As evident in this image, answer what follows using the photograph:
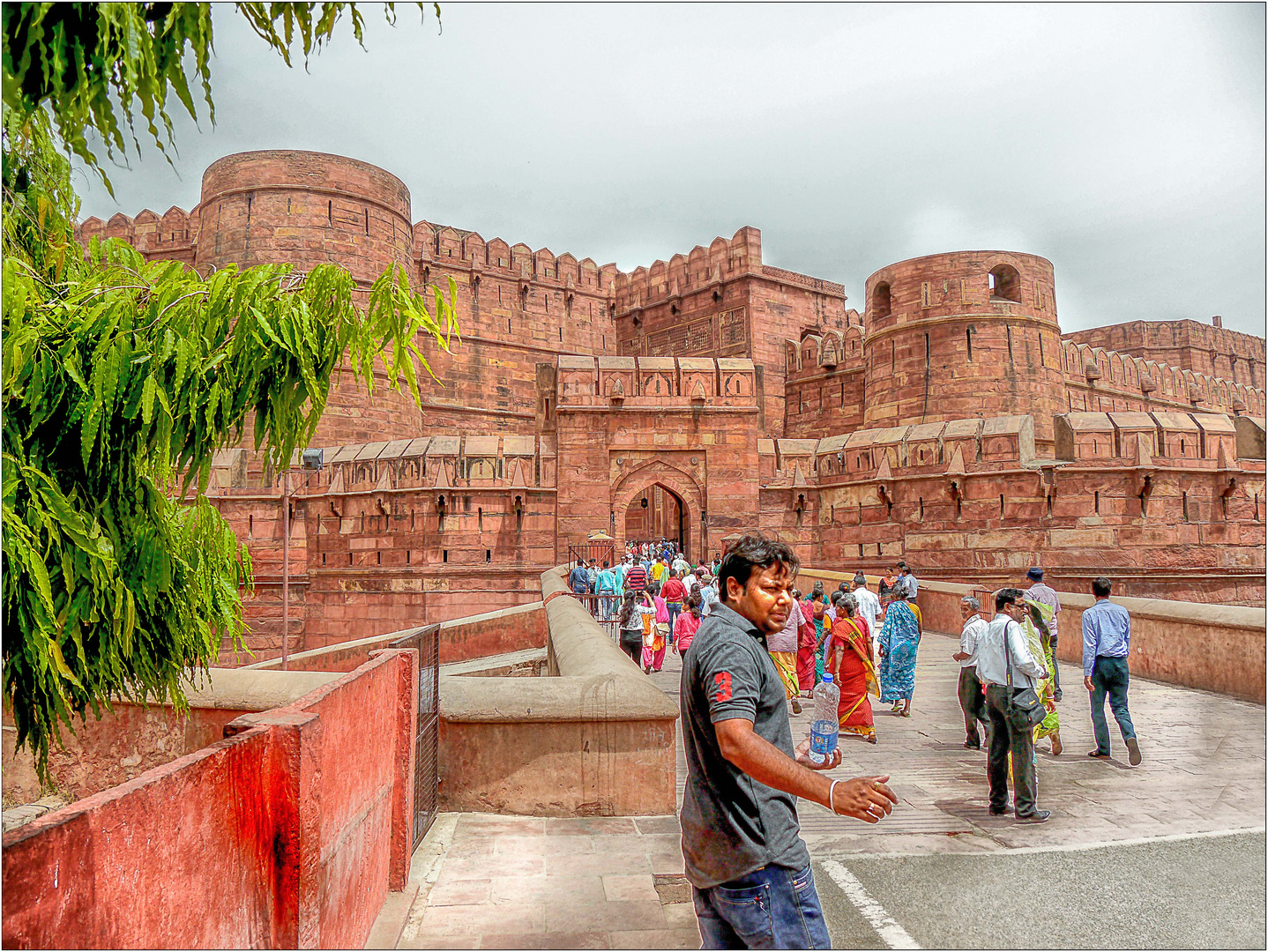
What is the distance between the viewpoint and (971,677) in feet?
18.7

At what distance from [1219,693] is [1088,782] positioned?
11.6 ft

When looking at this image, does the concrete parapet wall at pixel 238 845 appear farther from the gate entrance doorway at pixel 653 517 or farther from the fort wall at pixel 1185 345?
the fort wall at pixel 1185 345

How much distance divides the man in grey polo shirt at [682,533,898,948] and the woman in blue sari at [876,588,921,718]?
5.81m

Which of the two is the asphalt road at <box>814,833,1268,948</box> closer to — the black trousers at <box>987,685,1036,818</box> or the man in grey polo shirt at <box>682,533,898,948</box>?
the black trousers at <box>987,685,1036,818</box>

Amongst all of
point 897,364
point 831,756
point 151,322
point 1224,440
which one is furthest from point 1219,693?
point 897,364

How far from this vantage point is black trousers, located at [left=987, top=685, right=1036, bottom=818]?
177 inches

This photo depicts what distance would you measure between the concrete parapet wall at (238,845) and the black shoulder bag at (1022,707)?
10.9 ft

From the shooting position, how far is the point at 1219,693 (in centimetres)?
764

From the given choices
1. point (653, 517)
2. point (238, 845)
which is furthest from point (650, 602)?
point (653, 517)

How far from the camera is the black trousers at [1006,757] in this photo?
14.8 ft

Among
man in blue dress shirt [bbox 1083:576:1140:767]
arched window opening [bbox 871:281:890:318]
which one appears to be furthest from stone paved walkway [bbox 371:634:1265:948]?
arched window opening [bbox 871:281:890:318]

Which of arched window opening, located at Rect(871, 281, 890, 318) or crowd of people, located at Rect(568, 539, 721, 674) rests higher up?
arched window opening, located at Rect(871, 281, 890, 318)

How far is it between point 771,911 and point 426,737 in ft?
7.78

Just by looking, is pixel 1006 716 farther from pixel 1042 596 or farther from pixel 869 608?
pixel 869 608
